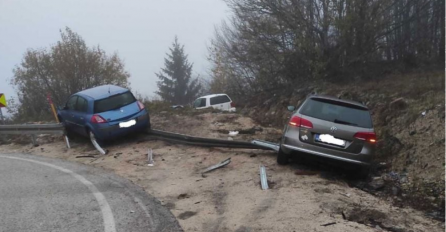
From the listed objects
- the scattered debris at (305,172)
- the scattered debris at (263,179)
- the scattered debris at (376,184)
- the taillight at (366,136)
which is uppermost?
the taillight at (366,136)

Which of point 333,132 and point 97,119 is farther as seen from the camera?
point 97,119

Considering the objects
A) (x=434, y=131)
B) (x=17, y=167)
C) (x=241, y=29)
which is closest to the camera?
(x=434, y=131)

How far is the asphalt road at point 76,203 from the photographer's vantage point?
5656mm

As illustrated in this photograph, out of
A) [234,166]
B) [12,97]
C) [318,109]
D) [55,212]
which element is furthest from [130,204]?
[12,97]

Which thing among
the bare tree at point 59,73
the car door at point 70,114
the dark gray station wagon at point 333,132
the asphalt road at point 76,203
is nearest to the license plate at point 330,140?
the dark gray station wagon at point 333,132

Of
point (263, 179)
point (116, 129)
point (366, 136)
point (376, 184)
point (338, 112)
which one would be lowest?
point (376, 184)

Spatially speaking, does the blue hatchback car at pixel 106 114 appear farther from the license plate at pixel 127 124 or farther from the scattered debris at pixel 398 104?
the scattered debris at pixel 398 104

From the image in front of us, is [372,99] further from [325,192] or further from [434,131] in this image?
[325,192]

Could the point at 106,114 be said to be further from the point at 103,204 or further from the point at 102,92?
the point at 103,204

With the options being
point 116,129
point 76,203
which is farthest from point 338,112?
point 116,129

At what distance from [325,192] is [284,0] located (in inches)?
510

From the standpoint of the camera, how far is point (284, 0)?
18.0 metres

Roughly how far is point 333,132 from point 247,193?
2.04 m

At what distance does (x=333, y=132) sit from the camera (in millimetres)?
7652
